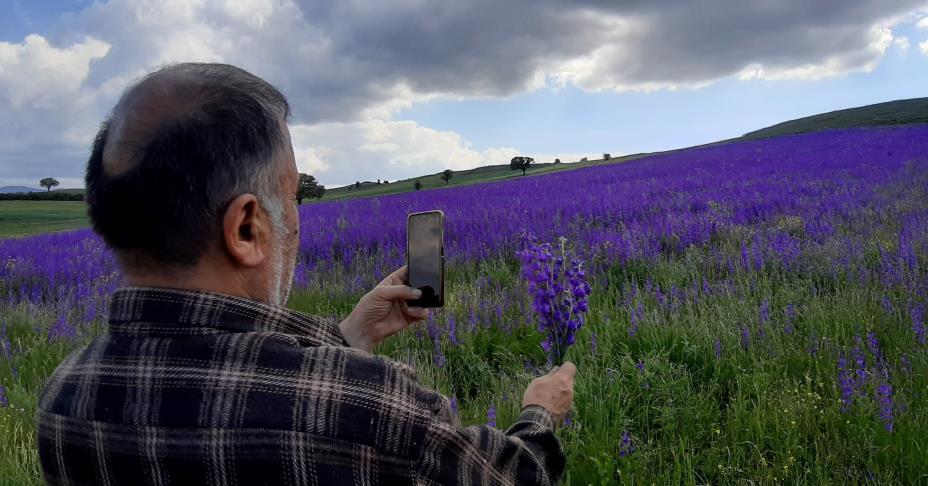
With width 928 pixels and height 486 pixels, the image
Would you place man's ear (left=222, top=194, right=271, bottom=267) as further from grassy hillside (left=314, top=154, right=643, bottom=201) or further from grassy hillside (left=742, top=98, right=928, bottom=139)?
grassy hillside (left=742, top=98, right=928, bottom=139)

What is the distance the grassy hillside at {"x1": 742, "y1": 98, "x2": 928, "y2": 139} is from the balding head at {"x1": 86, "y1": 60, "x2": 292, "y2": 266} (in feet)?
141

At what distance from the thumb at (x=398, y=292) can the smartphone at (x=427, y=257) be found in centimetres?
2

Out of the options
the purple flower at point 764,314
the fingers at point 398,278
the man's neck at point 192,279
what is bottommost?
the purple flower at point 764,314

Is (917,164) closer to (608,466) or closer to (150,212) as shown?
(608,466)

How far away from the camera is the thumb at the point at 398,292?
175 centimetres

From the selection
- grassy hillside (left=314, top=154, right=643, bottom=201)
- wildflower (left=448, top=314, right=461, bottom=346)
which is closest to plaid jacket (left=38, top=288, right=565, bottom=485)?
wildflower (left=448, top=314, right=461, bottom=346)

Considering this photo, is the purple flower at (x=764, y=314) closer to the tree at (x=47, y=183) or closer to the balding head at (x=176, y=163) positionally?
the balding head at (x=176, y=163)

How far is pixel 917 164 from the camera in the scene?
1099cm

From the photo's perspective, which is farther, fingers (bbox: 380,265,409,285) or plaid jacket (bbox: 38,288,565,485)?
fingers (bbox: 380,265,409,285)

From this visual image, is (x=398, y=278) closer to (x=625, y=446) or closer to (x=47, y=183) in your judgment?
(x=625, y=446)

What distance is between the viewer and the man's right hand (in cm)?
149

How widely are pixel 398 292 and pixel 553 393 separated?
56 cm

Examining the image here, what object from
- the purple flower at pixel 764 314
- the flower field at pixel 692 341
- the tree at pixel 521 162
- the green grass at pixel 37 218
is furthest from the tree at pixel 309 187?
the purple flower at pixel 764 314

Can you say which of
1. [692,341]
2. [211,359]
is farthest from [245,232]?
[692,341]
